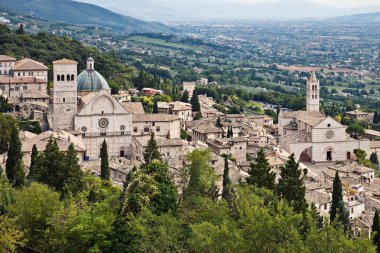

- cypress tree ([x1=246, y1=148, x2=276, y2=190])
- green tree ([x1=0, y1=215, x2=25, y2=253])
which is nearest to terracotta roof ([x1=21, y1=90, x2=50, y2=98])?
cypress tree ([x1=246, y1=148, x2=276, y2=190])

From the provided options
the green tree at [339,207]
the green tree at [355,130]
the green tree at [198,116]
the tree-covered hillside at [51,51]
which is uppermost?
the tree-covered hillside at [51,51]

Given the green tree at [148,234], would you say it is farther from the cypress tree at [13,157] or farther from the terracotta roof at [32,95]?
the terracotta roof at [32,95]

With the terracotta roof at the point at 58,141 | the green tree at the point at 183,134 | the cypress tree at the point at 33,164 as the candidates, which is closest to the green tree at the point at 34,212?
the cypress tree at the point at 33,164

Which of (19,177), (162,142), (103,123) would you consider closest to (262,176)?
(19,177)

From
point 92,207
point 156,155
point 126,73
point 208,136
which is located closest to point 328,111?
point 126,73

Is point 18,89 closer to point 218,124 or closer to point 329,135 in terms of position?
point 218,124

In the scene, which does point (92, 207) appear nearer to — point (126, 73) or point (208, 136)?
point (208, 136)

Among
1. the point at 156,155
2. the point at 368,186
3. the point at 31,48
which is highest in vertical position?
the point at 31,48

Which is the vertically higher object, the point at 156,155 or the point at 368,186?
the point at 156,155
